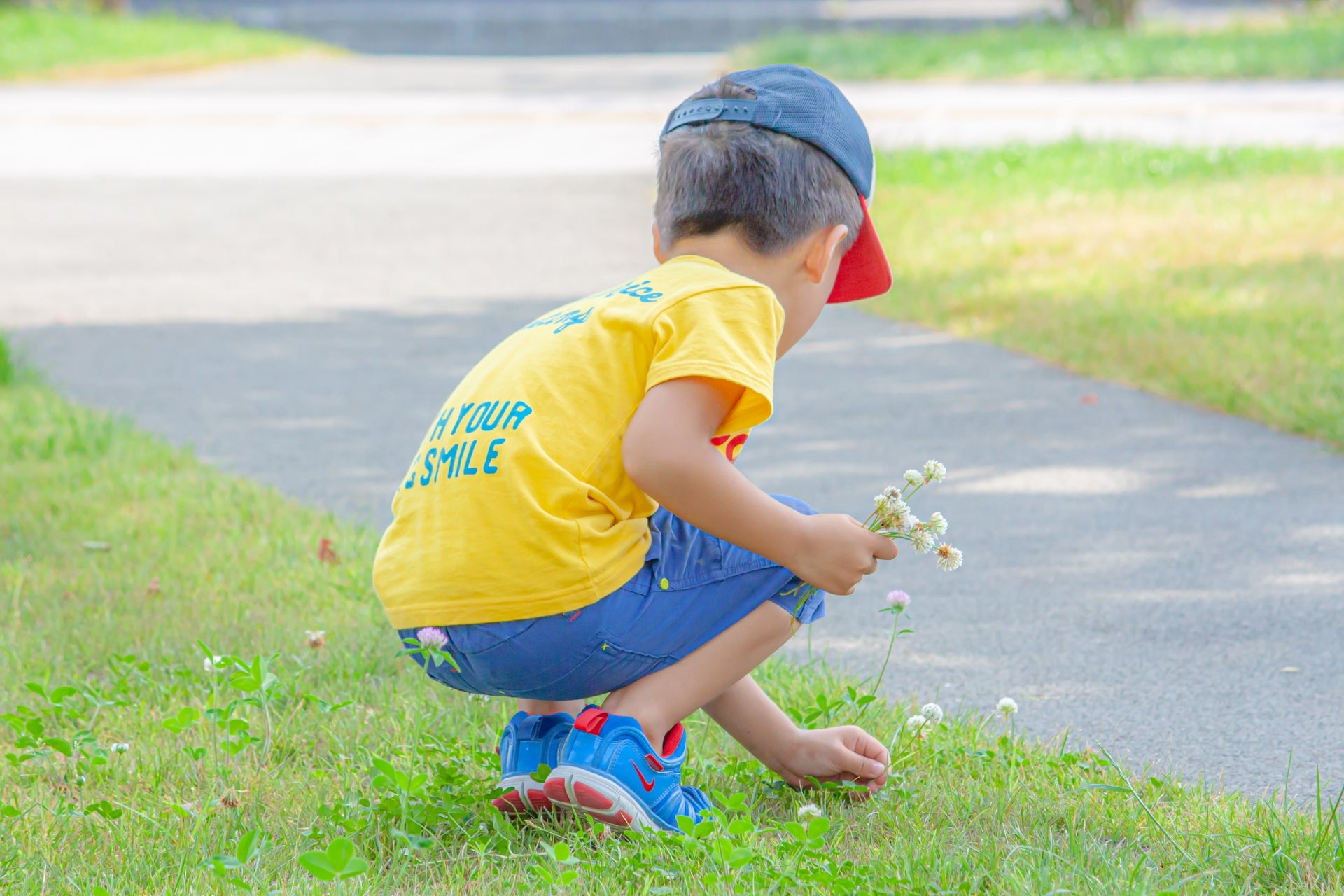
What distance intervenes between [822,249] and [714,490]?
46cm

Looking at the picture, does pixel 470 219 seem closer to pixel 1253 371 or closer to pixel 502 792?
pixel 1253 371

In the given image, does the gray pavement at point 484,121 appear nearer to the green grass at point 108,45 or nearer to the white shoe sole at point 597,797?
the green grass at point 108,45

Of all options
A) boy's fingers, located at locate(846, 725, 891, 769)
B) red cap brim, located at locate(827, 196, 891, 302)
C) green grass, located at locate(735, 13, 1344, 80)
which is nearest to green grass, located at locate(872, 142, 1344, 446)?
red cap brim, located at locate(827, 196, 891, 302)

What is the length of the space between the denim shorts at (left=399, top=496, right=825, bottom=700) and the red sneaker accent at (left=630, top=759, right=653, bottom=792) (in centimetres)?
14

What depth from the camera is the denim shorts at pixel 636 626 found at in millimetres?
2029

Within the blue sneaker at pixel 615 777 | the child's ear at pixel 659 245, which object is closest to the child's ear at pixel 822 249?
the child's ear at pixel 659 245

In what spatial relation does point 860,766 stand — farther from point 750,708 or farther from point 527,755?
point 527,755

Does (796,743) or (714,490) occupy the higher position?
(714,490)

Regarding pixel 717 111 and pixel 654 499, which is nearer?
pixel 654 499

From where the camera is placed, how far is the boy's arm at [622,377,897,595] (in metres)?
1.94

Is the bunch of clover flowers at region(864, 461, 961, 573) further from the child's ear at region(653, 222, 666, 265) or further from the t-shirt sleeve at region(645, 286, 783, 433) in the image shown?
the child's ear at region(653, 222, 666, 265)

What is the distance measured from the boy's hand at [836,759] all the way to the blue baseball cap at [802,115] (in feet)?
2.46

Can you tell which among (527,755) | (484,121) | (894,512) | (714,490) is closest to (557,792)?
(527,755)

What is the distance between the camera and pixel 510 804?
2.16m
